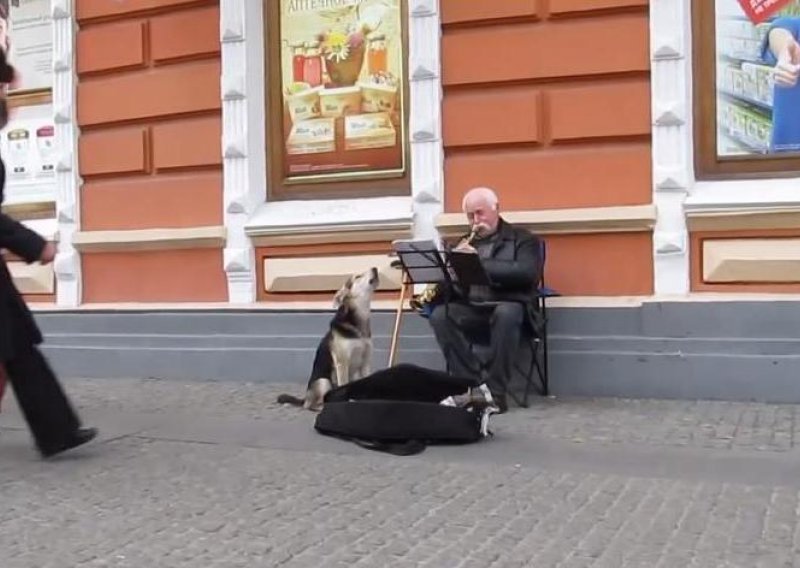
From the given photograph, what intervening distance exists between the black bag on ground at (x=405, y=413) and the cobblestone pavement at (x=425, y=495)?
0.42ft

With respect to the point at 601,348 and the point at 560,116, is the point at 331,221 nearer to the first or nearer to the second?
the point at 560,116

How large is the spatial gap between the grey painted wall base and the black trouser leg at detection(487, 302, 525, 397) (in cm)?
70

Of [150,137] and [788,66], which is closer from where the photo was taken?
[788,66]

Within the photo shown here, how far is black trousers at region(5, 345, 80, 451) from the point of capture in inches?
238

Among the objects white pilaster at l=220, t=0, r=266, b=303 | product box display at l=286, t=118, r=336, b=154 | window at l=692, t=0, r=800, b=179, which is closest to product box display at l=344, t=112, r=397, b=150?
product box display at l=286, t=118, r=336, b=154

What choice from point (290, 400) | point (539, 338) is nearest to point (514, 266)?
point (539, 338)

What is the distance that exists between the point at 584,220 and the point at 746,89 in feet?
4.90

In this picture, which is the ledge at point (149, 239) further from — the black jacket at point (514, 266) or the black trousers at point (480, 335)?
the black jacket at point (514, 266)

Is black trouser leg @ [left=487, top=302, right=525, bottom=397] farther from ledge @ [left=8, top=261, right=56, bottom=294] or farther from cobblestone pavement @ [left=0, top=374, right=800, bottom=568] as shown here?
ledge @ [left=8, top=261, right=56, bottom=294]

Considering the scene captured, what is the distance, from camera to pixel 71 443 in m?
6.16

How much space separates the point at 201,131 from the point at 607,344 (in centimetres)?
404

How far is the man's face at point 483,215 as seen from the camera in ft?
26.2

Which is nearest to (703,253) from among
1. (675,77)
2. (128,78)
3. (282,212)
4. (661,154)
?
(661,154)

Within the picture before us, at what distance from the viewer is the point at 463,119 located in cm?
871
